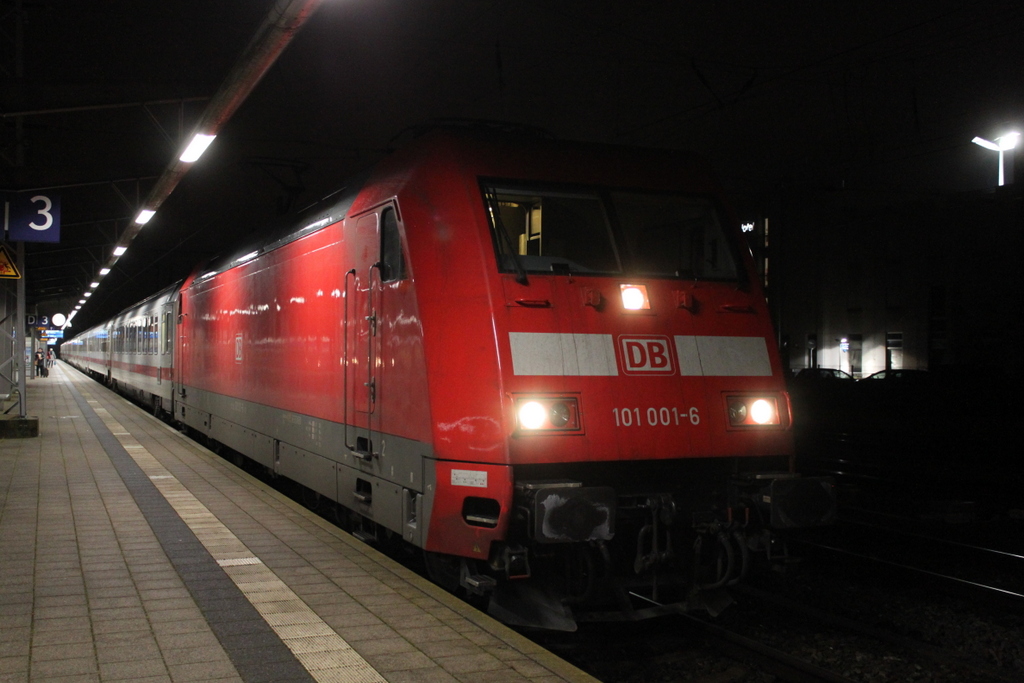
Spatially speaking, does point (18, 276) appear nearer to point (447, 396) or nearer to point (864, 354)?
point (447, 396)

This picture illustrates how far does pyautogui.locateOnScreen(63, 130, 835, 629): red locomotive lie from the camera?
5.77 m

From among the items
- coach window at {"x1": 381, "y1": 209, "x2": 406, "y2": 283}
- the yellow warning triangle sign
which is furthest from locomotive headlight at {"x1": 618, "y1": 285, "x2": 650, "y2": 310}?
the yellow warning triangle sign

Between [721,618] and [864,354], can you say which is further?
[864,354]

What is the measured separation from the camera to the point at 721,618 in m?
6.89

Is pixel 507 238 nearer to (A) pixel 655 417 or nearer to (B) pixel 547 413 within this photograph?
(B) pixel 547 413

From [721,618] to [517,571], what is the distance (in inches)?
84.2

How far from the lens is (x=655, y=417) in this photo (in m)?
6.07

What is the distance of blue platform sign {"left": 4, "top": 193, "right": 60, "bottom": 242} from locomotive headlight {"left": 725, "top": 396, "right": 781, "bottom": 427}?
12.7 m

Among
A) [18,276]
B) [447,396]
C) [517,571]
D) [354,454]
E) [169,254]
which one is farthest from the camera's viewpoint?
[169,254]

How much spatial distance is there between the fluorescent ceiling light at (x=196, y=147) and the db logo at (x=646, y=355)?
7391 mm

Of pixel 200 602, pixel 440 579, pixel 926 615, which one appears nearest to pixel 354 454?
pixel 440 579

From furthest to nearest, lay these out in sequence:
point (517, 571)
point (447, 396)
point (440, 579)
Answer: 1. point (440, 579)
2. point (447, 396)
3. point (517, 571)

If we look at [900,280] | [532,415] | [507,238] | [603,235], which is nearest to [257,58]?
[507,238]

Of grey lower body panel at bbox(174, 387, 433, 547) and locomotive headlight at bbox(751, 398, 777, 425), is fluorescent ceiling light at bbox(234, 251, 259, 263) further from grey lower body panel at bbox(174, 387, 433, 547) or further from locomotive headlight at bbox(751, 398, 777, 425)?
locomotive headlight at bbox(751, 398, 777, 425)
